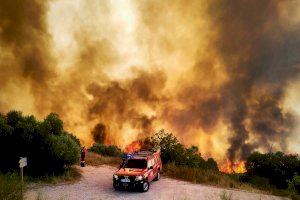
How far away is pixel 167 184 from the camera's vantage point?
2350cm

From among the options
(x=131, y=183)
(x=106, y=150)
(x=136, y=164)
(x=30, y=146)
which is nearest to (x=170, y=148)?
(x=136, y=164)

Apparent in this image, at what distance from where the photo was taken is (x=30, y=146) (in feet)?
72.6

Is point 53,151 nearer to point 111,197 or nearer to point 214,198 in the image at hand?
point 111,197

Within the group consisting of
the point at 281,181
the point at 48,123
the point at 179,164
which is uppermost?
the point at 48,123

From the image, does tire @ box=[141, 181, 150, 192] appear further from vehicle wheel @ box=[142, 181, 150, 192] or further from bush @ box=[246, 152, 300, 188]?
bush @ box=[246, 152, 300, 188]

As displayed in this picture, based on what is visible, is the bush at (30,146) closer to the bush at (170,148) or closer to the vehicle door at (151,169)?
the vehicle door at (151,169)

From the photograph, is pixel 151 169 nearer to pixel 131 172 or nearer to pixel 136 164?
pixel 136 164

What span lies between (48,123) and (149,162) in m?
6.99

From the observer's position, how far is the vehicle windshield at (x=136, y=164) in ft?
71.8

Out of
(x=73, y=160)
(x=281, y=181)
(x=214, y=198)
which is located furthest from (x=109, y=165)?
(x=281, y=181)

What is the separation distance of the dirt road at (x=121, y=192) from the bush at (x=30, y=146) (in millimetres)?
2013

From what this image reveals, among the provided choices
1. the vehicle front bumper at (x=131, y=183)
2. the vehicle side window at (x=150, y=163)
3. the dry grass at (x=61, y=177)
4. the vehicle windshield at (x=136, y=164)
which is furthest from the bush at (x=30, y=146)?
the vehicle side window at (x=150, y=163)

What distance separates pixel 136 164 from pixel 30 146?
264 inches

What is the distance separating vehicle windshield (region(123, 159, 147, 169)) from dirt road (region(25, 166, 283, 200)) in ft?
4.97
